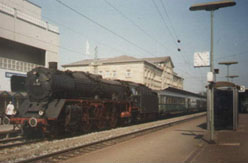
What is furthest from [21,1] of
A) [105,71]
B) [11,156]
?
[105,71]

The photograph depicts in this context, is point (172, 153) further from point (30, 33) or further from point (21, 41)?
point (30, 33)

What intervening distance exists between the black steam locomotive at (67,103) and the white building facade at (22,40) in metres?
10.5

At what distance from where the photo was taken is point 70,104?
13438 millimetres

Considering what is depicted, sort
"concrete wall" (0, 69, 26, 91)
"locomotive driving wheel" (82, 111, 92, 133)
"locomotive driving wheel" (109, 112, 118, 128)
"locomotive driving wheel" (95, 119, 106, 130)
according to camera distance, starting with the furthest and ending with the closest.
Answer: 1. "concrete wall" (0, 69, 26, 91)
2. "locomotive driving wheel" (109, 112, 118, 128)
3. "locomotive driving wheel" (95, 119, 106, 130)
4. "locomotive driving wheel" (82, 111, 92, 133)

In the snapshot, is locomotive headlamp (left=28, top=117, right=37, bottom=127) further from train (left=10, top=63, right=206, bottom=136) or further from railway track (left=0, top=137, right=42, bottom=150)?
railway track (left=0, top=137, right=42, bottom=150)

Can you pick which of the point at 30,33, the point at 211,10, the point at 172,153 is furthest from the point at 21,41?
the point at 172,153

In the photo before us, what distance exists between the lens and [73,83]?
1401 centimetres

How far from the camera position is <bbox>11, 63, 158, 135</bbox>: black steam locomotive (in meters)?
12.3

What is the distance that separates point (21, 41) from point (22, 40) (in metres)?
0.20

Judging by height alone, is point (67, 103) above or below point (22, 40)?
below

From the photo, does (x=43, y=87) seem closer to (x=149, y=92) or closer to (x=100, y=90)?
(x=100, y=90)

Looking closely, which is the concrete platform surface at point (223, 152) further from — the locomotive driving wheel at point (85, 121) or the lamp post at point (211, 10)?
the locomotive driving wheel at point (85, 121)

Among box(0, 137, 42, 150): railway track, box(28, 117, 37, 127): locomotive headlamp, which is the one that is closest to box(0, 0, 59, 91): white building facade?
box(0, 137, 42, 150): railway track

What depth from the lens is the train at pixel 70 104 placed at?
12.3m
